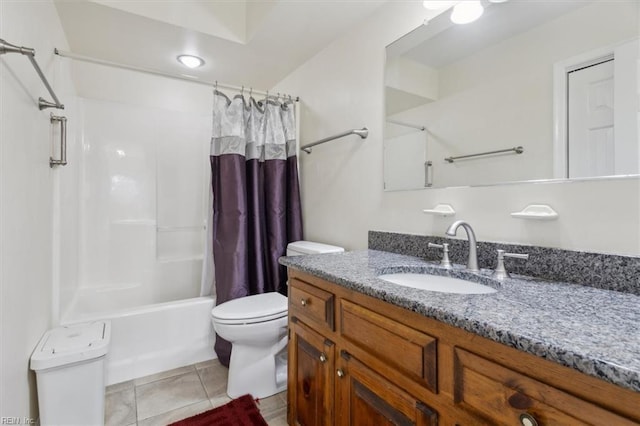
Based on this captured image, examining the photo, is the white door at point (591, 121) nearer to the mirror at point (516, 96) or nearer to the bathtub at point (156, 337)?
the mirror at point (516, 96)

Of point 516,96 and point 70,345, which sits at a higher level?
point 516,96

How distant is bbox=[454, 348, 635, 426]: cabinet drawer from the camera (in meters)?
0.49

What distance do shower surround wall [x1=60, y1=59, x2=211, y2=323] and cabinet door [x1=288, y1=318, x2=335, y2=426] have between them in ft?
5.69

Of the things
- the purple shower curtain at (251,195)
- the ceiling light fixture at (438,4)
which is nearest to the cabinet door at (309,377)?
the purple shower curtain at (251,195)

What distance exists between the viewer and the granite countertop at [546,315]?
1.56 ft

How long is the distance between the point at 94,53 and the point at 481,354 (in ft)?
9.49

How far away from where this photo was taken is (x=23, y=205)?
125 centimetres

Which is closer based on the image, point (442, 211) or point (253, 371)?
point (442, 211)

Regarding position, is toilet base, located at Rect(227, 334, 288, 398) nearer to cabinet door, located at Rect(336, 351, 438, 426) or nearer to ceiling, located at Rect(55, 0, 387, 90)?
cabinet door, located at Rect(336, 351, 438, 426)

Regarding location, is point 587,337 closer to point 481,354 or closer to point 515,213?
point 481,354

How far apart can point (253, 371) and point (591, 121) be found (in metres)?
1.84

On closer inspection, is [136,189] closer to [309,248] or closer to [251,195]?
[251,195]

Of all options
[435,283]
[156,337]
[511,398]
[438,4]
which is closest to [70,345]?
[156,337]

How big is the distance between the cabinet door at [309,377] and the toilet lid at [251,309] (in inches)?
14.9
